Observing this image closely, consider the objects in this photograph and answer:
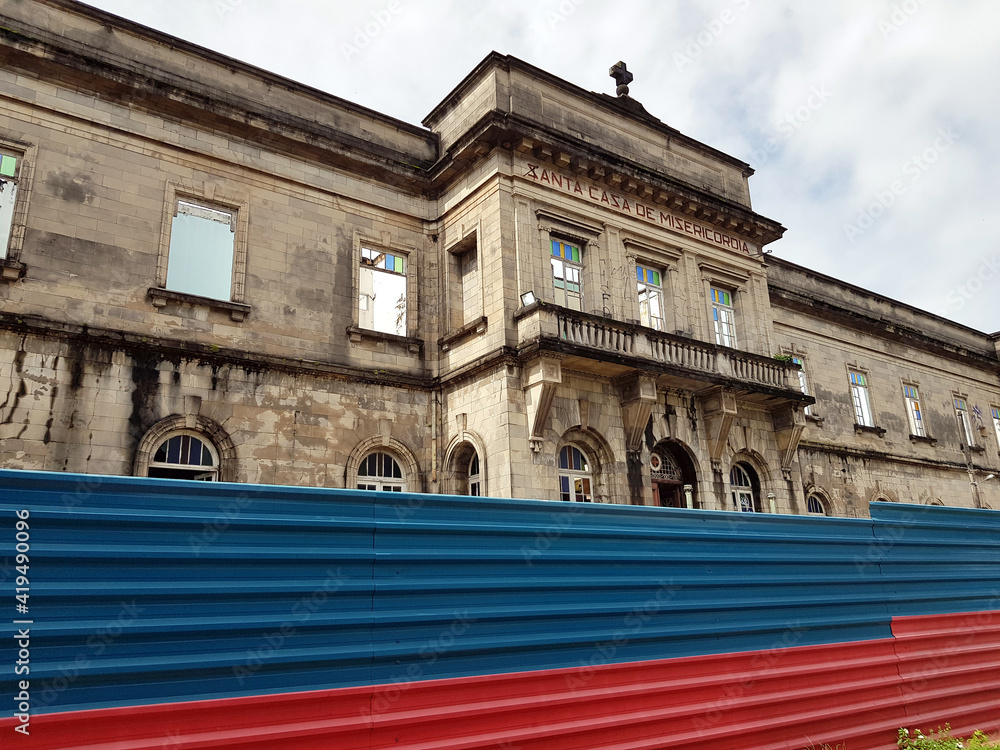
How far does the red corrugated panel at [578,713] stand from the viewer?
130 inches

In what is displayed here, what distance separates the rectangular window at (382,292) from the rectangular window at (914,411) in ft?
66.6

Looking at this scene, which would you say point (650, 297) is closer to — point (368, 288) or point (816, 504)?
point (368, 288)

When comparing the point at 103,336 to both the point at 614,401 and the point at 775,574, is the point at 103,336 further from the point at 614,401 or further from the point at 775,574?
the point at 775,574

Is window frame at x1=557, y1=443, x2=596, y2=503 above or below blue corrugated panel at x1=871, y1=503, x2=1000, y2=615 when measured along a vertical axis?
above

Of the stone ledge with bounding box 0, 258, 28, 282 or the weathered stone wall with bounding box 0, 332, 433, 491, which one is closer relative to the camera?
the weathered stone wall with bounding box 0, 332, 433, 491

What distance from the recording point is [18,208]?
38.1ft

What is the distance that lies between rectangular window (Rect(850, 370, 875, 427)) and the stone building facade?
7871 millimetres

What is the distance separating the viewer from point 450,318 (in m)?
15.5

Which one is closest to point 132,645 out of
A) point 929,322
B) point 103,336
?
point 103,336

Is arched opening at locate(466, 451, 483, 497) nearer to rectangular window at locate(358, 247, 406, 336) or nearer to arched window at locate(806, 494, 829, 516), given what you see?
rectangular window at locate(358, 247, 406, 336)

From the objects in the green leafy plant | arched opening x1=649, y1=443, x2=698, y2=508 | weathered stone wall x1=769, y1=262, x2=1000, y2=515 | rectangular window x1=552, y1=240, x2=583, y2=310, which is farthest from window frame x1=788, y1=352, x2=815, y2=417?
the green leafy plant

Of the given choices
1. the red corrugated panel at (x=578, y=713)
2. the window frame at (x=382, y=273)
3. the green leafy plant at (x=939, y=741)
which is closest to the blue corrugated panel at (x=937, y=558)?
the red corrugated panel at (x=578, y=713)

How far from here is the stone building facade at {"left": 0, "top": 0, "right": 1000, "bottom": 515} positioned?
466 inches

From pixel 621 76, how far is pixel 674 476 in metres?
10.4
